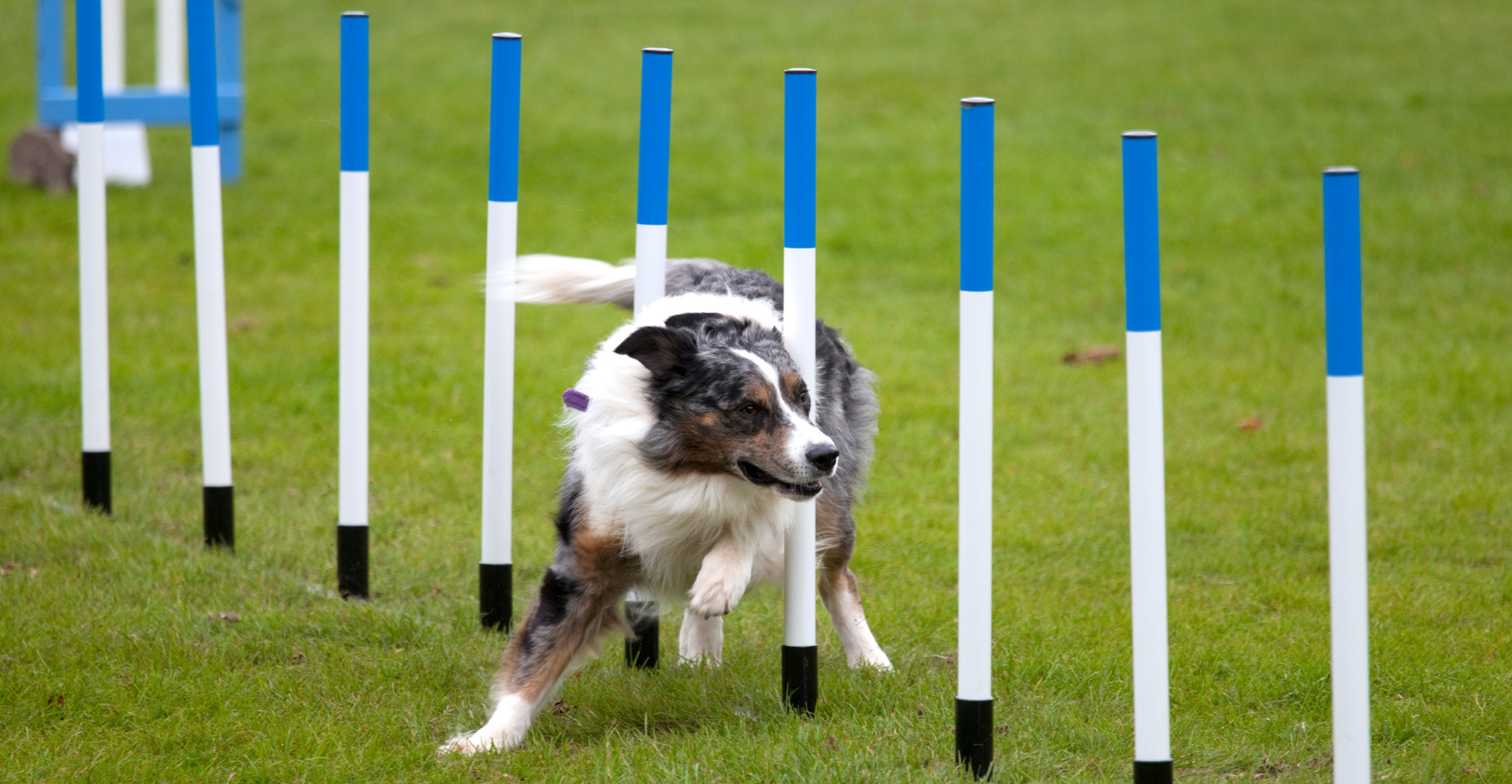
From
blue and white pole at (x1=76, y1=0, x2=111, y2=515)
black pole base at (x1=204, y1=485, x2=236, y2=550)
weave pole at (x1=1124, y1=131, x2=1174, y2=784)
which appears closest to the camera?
weave pole at (x1=1124, y1=131, x2=1174, y2=784)

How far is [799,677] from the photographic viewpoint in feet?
12.5

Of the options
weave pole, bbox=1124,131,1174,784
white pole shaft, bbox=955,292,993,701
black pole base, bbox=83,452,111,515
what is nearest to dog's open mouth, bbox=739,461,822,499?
white pole shaft, bbox=955,292,993,701

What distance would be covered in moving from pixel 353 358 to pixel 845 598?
1821 mm

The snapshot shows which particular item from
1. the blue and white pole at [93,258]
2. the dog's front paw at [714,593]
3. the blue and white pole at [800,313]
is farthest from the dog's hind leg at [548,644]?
the blue and white pole at [93,258]

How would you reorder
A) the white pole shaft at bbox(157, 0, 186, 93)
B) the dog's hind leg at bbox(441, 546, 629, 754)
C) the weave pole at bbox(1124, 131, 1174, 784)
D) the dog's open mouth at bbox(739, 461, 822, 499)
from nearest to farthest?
the weave pole at bbox(1124, 131, 1174, 784) → the dog's open mouth at bbox(739, 461, 822, 499) → the dog's hind leg at bbox(441, 546, 629, 754) → the white pole shaft at bbox(157, 0, 186, 93)

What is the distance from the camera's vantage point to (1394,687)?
160 inches

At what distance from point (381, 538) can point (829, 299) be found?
4.40 m

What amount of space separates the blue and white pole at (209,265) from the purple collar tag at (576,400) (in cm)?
178

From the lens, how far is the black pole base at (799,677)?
3.80 m

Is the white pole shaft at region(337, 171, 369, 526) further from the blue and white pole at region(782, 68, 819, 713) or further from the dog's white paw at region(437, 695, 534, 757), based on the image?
the blue and white pole at region(782, 68, 819, 713)

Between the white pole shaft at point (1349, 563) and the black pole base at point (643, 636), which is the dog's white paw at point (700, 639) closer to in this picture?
the black pole base at point (643, 636)

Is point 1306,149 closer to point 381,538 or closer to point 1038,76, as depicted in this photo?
point 1038,76

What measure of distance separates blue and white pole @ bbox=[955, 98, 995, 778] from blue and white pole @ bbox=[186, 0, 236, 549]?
282 centimetres

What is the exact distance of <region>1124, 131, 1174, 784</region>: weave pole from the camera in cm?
297
